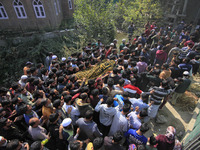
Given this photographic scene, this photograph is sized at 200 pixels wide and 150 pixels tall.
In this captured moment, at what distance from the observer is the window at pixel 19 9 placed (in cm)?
1277

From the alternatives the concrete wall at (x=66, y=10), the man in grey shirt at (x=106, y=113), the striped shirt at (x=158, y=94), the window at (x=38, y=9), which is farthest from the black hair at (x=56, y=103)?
the concrete wall at (x=66, y=10)

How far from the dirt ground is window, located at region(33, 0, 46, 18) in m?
15.4

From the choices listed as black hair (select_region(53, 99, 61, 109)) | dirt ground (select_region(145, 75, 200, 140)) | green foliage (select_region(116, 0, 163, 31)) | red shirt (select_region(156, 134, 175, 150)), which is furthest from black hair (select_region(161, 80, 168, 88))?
green foliage (select_region(116, 0, 163, 31))

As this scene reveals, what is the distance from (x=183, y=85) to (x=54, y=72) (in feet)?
16.3

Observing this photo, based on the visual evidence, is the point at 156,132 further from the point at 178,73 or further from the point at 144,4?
the point at 144,4

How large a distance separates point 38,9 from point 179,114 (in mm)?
16159

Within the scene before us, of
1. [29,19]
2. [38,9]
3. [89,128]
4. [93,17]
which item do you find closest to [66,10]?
[38,9]

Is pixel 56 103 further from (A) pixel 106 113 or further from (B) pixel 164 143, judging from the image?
(B) pixel 164 143

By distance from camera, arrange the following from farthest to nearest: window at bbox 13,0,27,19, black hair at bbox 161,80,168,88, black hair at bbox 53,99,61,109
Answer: window at bbox 13,0,27,19, black hair at bbox 161,80,168,88, black hair at bbox 53,99,61,109

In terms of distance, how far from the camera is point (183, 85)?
4449 mm

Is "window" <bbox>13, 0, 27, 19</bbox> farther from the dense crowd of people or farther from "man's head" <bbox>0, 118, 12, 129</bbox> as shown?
"man's head" <bbox>0, 118, 12, 129</bbox>

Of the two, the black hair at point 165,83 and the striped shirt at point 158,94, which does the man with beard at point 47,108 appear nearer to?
the striped shirt at point 158,94

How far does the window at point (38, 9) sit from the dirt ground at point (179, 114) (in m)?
15.4

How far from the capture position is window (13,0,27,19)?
12.8m
